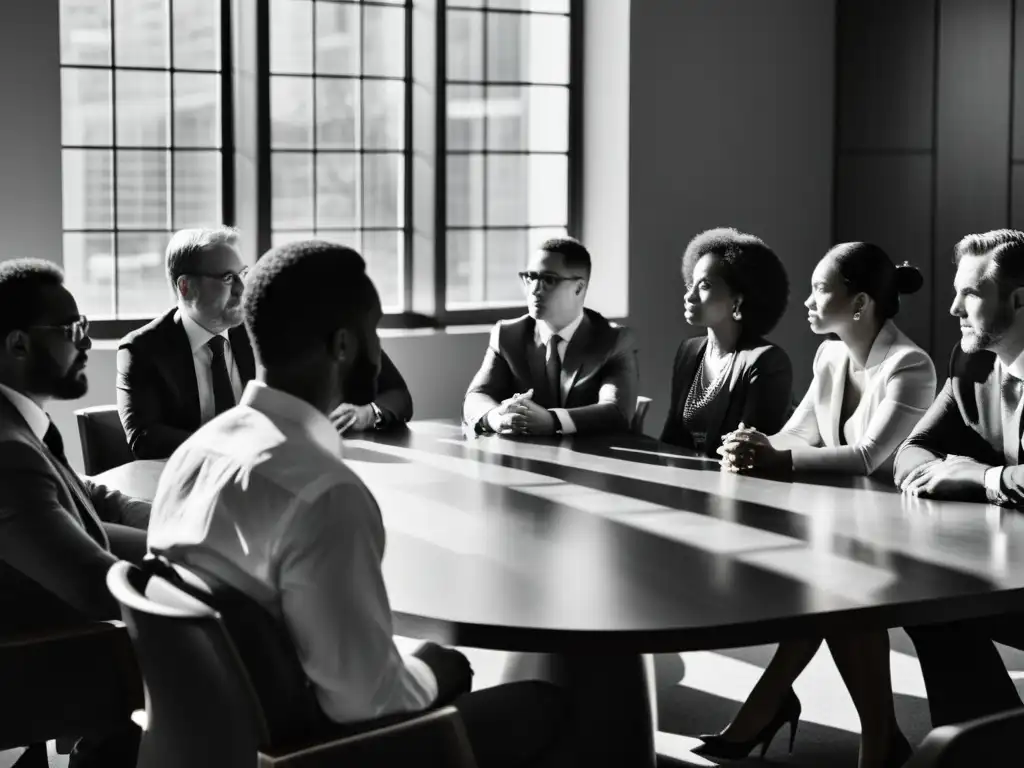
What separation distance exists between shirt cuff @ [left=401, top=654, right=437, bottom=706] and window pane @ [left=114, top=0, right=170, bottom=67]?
4987 mm

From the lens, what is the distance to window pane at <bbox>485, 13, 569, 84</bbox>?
7582mm

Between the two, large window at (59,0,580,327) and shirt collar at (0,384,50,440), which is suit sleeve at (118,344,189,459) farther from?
large window at (59,0,580,327)

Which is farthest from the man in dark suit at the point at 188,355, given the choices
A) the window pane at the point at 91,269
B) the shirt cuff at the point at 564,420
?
the window pane at the point at 91,269

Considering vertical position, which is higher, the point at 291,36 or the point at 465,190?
the point at 291,36

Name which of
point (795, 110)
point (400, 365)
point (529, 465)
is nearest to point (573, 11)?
point (795, 110)

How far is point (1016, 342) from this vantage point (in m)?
3.46

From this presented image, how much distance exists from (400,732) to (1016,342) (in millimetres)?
1994

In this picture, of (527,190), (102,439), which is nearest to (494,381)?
(102,439)

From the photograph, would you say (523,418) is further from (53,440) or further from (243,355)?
(53,440)

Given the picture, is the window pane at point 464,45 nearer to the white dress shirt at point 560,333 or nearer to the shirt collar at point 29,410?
the white dress shirt at point 560,333

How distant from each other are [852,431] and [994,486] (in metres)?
0.86

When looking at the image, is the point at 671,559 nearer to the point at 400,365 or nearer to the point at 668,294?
A: the point at 400,365

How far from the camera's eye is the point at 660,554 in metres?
2.87

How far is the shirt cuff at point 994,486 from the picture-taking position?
331 cm
